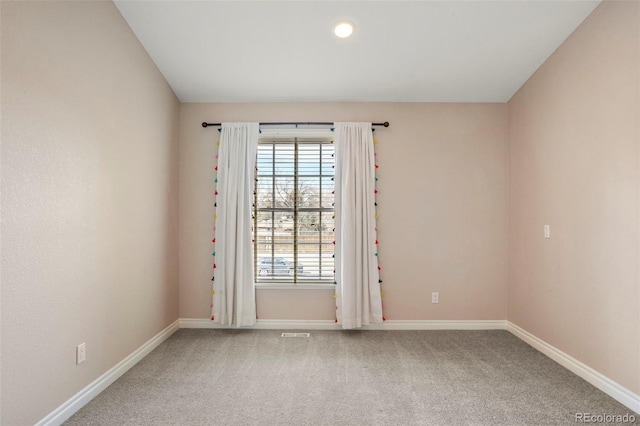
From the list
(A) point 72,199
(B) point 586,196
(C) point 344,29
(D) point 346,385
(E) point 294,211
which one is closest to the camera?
(A) point 72,199

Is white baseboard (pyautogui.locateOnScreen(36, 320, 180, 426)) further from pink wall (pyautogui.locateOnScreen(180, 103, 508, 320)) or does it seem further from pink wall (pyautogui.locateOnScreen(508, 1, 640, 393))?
pink wall (pyautogui.locateOnScreen(508, 1, 640, 393))

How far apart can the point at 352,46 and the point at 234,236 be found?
2126mm

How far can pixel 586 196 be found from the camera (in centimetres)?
249

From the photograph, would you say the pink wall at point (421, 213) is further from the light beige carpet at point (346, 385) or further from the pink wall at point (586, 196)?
the light beige carpet at point (346, 385)

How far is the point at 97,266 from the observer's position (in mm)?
2273

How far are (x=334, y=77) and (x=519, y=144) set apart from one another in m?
2.00

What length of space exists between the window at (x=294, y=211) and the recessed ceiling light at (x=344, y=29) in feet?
3.89

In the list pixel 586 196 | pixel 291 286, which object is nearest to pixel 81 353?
pixel 291 286

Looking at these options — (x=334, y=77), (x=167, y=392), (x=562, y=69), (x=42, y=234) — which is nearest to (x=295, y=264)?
(x=167, y=392)

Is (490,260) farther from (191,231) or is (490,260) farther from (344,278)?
(191,231)

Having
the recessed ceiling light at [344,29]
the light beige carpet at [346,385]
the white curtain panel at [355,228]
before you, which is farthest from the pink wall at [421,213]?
the recessed ceiling light at [344,29]

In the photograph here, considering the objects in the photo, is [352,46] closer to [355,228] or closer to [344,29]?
[344,29]

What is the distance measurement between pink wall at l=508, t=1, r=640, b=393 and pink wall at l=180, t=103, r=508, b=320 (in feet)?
0.94

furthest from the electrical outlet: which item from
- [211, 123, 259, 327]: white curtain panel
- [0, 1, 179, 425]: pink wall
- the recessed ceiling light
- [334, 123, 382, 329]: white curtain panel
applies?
the recessed ceiling light
